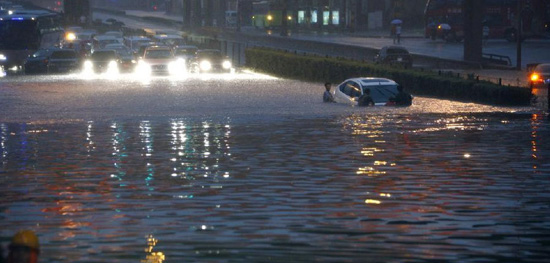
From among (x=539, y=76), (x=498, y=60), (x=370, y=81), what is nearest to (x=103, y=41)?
(x=498, y=60)

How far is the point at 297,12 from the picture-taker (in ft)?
417

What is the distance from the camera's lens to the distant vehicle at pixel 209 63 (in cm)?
6172

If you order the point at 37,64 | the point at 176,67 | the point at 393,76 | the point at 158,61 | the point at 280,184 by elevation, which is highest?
the point at 280,184

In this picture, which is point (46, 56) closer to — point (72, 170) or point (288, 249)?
point (72, 170)

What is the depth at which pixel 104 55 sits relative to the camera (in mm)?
62594

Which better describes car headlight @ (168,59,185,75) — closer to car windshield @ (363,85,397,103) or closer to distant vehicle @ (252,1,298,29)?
car windshield @ (363,85,397,103)

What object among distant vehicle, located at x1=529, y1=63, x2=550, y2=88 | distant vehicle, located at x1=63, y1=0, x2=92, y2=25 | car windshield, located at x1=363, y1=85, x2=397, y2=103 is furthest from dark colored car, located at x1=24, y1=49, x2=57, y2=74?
distant vehicle, located at x1=63, y1=0, x2=92, y2=25

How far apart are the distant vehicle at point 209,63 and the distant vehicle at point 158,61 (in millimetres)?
1488

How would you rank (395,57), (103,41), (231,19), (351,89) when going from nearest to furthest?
1. (351,89)
2. (395,57)
3. (103,41)
4. (231,19)

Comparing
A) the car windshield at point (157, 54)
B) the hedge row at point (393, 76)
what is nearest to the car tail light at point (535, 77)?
the hedge row at point (393, 76)

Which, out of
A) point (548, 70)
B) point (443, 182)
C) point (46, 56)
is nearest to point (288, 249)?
point (443, 182)

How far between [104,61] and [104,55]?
0.49 metres

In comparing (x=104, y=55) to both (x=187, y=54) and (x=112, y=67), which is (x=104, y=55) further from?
(x=187, y=54)

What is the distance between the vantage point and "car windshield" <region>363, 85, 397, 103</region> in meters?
35.8
